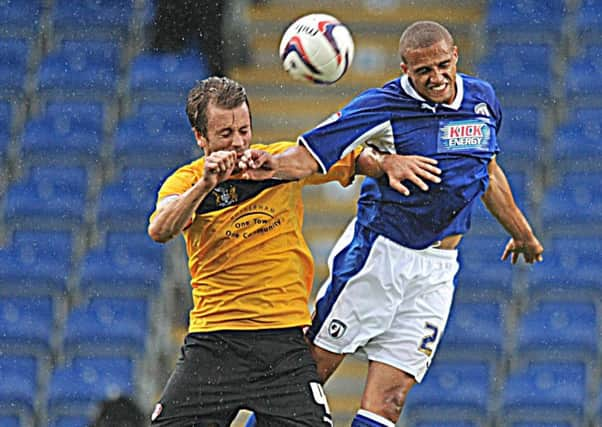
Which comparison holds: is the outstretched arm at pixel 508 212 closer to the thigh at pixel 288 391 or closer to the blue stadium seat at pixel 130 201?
the thigh at pixel 288 391

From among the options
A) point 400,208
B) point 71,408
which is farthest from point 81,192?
point 400,208

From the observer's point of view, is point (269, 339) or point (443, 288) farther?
point (443, 288)

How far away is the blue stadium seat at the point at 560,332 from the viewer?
7.81 metres

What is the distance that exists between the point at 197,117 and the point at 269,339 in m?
0.84

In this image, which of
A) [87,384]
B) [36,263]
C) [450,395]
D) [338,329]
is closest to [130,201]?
[36,263]

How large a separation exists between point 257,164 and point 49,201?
4.84 m

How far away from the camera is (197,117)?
4.53 metres

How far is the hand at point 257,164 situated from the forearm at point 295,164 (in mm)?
25

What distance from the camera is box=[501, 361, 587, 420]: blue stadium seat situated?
7586 mm

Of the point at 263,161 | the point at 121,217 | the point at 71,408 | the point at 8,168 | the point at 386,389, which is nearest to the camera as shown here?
the point at 263,161

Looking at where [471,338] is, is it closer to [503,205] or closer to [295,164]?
[503,205]

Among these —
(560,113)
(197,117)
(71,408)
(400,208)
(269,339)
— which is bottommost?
(71,408)

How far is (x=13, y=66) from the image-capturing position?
994cm

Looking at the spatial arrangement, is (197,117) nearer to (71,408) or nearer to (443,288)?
(443,288)
